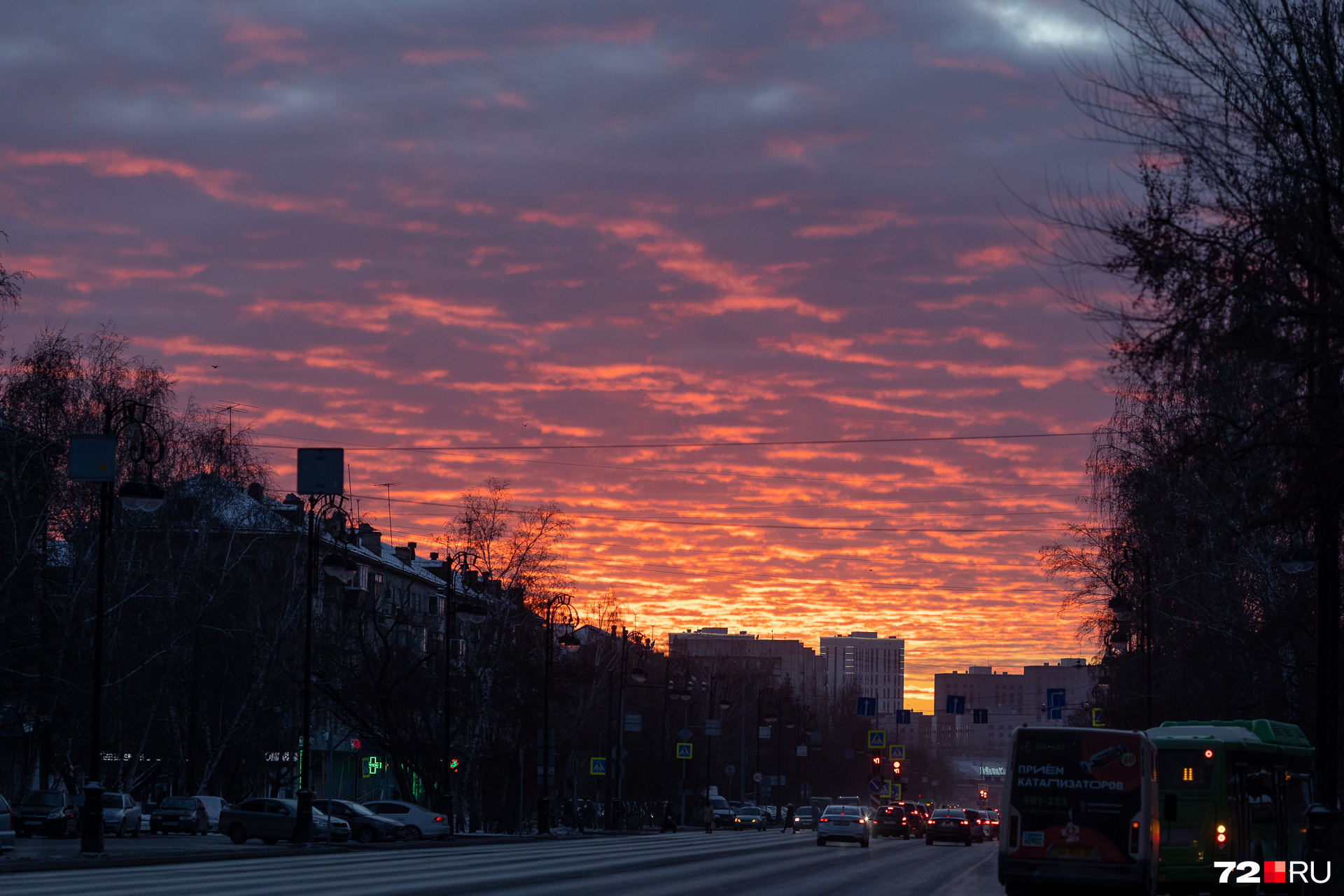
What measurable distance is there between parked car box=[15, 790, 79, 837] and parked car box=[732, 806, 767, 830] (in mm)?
48971

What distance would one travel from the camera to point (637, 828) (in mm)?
85125

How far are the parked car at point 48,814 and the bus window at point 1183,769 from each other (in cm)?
3476

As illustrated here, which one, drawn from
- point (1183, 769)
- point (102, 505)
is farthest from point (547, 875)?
point (102, 505)

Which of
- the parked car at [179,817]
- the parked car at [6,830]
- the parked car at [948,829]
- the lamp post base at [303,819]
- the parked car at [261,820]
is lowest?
the parked car at [948,829]

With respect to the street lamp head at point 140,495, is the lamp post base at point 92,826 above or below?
below

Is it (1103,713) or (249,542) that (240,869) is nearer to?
(249,542)

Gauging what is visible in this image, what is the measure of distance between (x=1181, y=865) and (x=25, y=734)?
42.6m

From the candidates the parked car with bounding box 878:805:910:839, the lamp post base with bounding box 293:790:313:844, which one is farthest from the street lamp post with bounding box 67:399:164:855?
the parked car with bounding box 878:805:910:839

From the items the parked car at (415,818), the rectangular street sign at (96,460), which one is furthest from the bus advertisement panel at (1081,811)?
the parked car at (415,818)

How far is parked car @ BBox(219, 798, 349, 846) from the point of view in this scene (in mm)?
48500

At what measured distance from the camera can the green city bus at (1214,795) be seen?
89.1ft

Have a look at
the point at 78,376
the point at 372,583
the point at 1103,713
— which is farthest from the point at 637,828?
the point at 78,376

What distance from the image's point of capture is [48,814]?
49.1 meters
